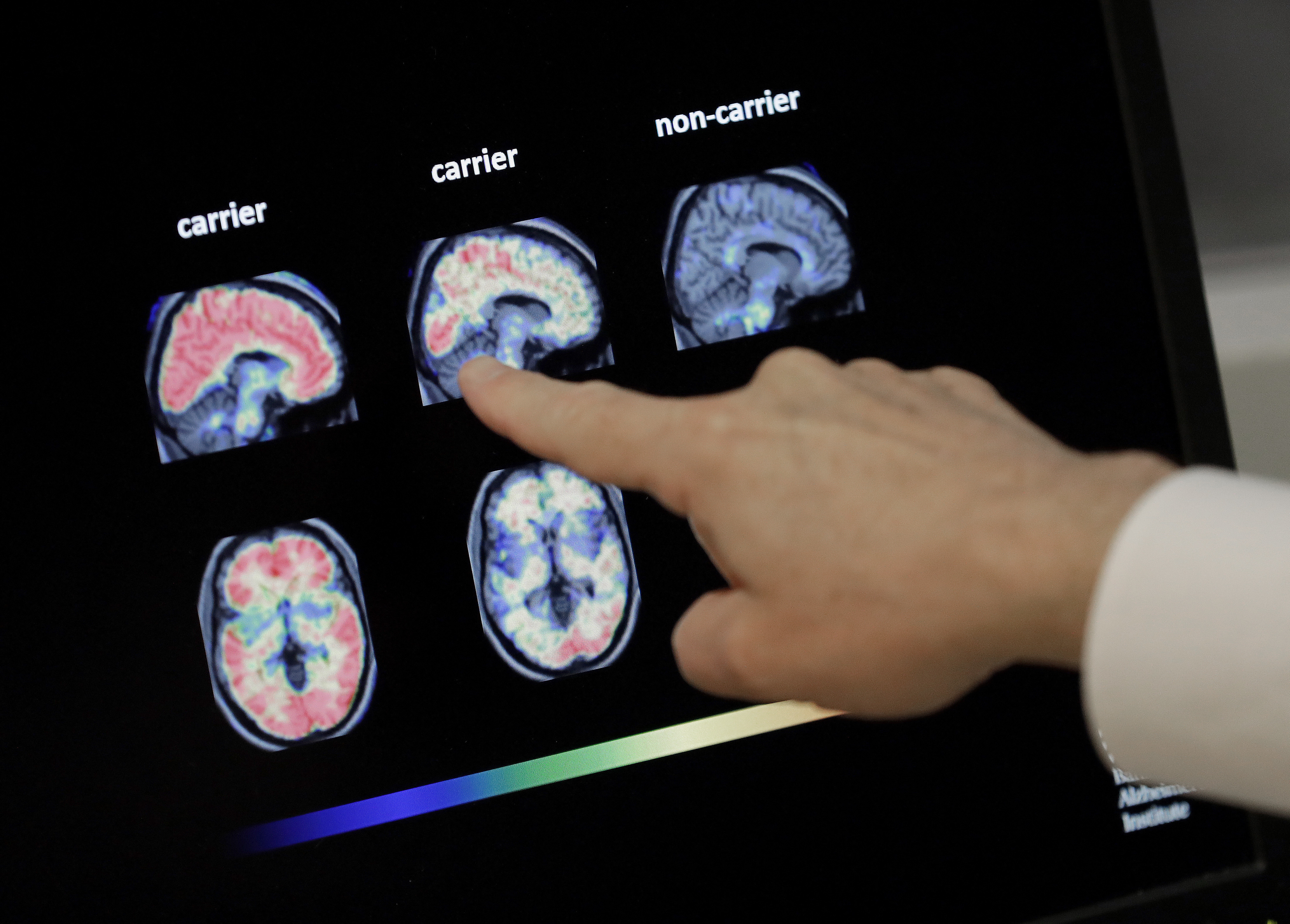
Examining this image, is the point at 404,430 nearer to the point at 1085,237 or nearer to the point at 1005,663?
the point at 1005,663

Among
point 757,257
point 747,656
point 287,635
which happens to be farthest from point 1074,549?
point 287,635

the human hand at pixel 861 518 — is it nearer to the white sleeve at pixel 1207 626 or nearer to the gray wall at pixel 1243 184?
the white sleeve at pixel 1207 626

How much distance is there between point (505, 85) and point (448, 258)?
0.13 metres

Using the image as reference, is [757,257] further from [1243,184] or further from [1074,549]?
[1243,184]

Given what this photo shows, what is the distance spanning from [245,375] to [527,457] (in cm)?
21

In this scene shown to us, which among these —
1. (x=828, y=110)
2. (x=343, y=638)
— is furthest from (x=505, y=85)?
(x=343, y=638)

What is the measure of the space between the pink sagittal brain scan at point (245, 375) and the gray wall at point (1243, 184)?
0.84 meters

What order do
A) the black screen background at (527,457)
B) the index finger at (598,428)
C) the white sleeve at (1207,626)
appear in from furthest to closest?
the black screen background at (527,457) < the index finger at (598,428) < the white sleeve at (1207,626)

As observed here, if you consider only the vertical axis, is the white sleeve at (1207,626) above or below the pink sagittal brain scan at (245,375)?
below

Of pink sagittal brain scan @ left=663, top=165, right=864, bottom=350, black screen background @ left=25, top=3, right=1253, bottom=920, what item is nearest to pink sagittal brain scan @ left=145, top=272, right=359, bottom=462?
black screen background @ left=25, top=3, right=1253, bottom=920

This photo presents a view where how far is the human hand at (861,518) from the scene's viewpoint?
1.58ft

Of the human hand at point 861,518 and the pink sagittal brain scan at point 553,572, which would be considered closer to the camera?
the human hand at point 861,518

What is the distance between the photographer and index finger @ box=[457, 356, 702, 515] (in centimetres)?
55

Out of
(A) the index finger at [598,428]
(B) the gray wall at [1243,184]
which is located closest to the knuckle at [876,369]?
(A) the index finger at [598,428]
